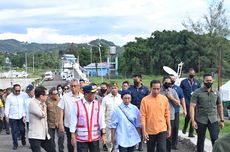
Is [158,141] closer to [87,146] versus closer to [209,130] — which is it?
[209,130]

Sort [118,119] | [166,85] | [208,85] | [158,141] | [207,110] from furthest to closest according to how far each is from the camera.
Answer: [166,85]
[207,110]
[208,85]
[158,141]
[118,119]

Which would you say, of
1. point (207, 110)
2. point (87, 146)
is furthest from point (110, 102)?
point (87, 146)

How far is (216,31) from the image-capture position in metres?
54.9

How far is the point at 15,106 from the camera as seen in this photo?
14.3 m

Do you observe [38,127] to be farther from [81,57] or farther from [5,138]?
[81,57]

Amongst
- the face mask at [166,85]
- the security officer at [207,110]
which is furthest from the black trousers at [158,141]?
the face mask at [166,85]

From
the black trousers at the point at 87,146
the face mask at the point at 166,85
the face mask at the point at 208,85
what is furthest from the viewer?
the face mask at the point at 166,85

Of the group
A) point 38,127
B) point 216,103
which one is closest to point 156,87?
point 216,103

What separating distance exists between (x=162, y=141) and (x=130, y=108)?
0.99 metres

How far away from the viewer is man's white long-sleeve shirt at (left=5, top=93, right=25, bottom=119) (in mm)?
14281

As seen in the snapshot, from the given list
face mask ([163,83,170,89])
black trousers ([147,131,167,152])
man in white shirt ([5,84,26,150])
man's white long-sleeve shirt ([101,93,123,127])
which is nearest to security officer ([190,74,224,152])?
black trousers ([147,131,167,152])

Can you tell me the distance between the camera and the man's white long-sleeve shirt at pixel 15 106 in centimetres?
1428

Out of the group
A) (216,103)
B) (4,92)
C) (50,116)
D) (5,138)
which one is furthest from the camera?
(4,92)

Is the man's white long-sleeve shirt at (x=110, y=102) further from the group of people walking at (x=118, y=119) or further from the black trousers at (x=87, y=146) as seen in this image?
the black trousers at (x=87, y=146)
